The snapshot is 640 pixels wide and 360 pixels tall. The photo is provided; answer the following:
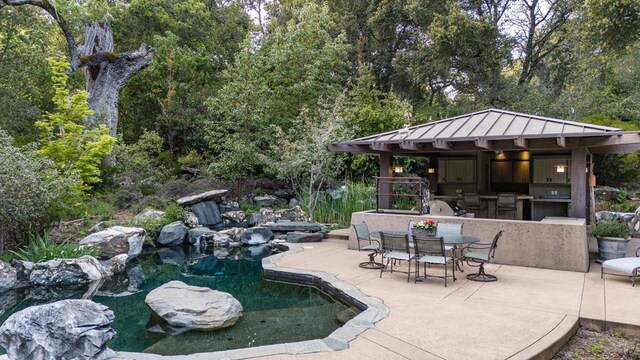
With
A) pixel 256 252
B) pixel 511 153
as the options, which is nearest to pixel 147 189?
pixel 256 252

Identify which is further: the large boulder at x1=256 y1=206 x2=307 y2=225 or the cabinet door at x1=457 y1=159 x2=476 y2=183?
the large boulder at x1=256 y1=206 x2=307 y2=225

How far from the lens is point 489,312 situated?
517cm

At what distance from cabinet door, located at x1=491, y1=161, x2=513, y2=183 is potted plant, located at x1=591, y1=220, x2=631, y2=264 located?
5.19 m

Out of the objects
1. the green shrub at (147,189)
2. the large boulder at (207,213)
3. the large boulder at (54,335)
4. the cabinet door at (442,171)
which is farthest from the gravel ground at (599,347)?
the green shrub at (147,189)

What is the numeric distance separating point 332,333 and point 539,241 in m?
4.97

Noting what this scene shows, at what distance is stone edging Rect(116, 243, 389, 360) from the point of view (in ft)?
13.3

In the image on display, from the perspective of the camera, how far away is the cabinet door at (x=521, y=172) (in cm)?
1281

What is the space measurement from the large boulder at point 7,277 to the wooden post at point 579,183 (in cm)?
1078

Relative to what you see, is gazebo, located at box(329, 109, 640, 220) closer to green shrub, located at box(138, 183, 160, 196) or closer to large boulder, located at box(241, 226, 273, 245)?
large boulder, located at box(241, 226, 273, 245)

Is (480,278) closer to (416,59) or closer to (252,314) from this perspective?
(252,314)

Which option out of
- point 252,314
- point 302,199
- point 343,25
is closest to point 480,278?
point 252,314

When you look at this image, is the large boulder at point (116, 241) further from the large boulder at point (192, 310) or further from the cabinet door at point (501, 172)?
the cabinet door at point (501, 172)

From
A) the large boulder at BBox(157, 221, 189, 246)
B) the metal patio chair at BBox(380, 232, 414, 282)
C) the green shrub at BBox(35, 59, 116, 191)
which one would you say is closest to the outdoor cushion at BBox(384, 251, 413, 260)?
the metal patio chair at BBox(380, 232, 414, 282)

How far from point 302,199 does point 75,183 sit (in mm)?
7243
